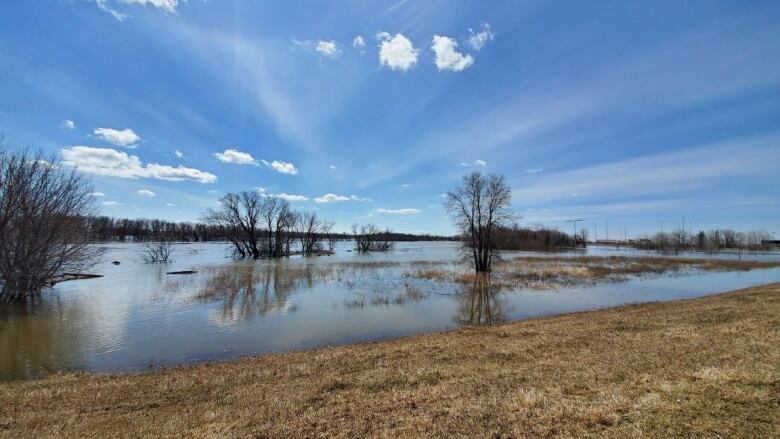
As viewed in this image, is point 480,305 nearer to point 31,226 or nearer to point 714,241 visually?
point 31,226

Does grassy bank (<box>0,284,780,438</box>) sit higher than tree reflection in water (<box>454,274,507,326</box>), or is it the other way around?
grassy bank (<box>0,284,780,438</box>)

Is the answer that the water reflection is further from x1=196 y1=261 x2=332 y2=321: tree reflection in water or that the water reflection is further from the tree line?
the tree line

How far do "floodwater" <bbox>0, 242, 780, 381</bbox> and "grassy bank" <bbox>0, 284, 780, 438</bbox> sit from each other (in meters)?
2.68

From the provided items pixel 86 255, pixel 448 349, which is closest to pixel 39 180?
pixel 86 255

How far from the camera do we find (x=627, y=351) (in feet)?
25.9

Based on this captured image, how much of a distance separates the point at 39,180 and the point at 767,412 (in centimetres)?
2937

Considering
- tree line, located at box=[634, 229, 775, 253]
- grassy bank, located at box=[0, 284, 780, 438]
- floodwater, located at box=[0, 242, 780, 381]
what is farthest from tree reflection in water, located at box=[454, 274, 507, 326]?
tree line, located at box=[634, 229, 775, 253]

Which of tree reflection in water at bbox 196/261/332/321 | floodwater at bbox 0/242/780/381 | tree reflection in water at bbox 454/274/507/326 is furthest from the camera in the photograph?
tree reflection in water at bbox 196/261/332/321

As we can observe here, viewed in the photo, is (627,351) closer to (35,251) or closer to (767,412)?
(767,412)

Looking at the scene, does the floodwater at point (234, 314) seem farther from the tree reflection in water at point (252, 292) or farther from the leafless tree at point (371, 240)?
the leafless tree at point (371, 240)

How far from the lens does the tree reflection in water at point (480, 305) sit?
53.0ft

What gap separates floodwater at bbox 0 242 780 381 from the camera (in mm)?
11570

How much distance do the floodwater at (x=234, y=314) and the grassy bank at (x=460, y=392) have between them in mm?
2680

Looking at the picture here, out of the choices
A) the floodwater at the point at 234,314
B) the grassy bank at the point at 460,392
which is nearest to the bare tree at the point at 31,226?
the floodwater at the point at 234,314
